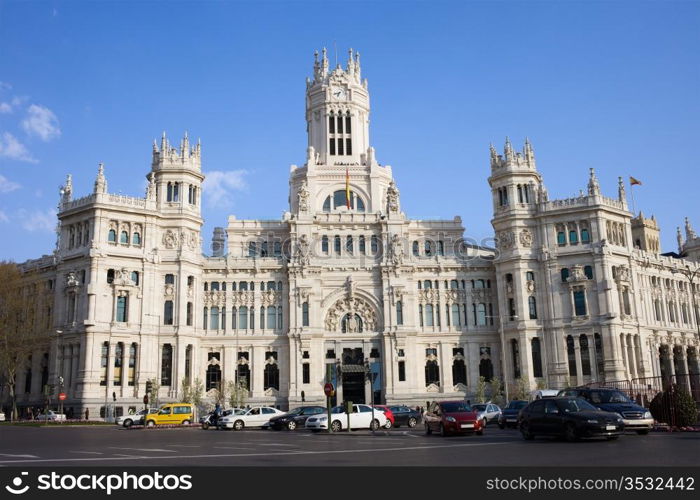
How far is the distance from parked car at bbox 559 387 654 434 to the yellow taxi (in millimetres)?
32480

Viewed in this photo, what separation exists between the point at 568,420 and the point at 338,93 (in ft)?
249

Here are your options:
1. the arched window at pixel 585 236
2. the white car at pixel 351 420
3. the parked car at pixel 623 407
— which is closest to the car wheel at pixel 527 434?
the parked car at pixel 623 407

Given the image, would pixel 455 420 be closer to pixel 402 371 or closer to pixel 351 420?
pixel 351 420

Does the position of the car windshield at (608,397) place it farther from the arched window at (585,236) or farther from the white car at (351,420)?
the arched window at (585,236)

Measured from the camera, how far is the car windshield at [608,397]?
1196 inches

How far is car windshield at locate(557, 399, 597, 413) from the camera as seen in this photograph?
25438mm

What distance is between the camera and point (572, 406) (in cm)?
2562

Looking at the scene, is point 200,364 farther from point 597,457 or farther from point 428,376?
point 597,457

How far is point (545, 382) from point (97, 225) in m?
50.5

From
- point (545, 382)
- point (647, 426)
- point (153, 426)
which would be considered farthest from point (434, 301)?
point (647, 426)

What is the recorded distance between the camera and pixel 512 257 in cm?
7531

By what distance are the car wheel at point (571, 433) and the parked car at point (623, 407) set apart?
134 inches

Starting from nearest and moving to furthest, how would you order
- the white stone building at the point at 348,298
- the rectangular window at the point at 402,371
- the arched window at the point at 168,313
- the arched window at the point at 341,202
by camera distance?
the white stone building at the point at 348,298, the arched window at the point at 168,313, the rectangular window at the point at 402,371, the arched window at the point at 341,202

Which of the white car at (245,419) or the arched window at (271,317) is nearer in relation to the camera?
the white car at (245,419)
